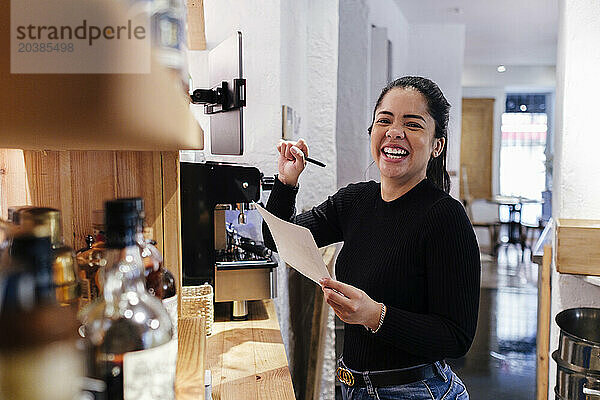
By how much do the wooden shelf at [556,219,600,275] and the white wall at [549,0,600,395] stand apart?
37 centimetres

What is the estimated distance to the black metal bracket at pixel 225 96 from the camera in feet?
4.84

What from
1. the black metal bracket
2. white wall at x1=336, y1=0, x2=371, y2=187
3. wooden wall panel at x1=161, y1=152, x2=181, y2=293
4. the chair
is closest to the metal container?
the black metal bracket

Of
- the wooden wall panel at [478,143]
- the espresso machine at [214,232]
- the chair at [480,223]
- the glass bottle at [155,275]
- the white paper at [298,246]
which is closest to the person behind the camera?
the glass bottle at [155,275]

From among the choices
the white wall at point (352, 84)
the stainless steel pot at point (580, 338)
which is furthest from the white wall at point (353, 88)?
the stainless steel pot at point (580, 338)

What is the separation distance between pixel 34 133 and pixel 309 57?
2916 millimetres

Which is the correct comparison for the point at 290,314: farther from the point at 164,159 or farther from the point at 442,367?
the point at 164,159

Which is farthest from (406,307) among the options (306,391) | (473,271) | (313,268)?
(306,391)

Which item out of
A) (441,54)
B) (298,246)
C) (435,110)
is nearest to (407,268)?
(298,246)

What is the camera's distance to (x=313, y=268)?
4.29 feet

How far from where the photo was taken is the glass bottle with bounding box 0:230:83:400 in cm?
39

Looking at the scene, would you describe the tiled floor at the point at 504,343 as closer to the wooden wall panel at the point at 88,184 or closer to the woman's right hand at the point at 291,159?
the woman's right hand at the point at 291,159

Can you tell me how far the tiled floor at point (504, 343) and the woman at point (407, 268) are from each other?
2368 mm

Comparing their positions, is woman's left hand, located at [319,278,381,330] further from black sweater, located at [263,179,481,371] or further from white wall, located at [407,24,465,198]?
white wall, located at [407,24,465,198]

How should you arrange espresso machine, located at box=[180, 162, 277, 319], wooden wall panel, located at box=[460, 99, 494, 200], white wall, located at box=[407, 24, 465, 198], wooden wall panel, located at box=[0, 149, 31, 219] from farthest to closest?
wooden wall panel, located at box=[460, 99, 494, 200], white wall, located at box=[407, 24, 465, 198], espresso machine, located at box=[180, 162, 277, 319], wooden wall panel, located at box=[0, 149, 31, 219]
